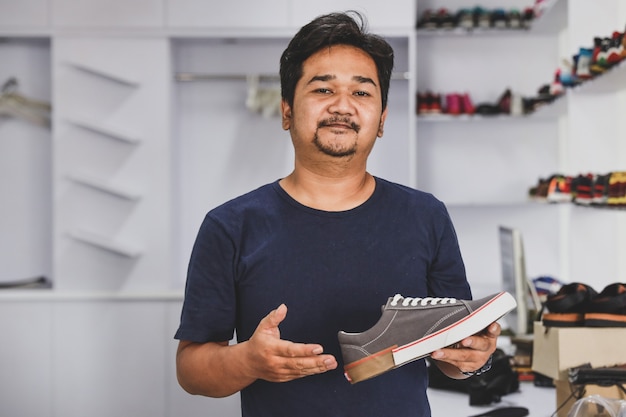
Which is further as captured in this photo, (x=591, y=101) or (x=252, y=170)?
(x=252, y=170)

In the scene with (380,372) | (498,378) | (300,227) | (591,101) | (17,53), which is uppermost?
(17,53)

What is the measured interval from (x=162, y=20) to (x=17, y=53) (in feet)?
3.05

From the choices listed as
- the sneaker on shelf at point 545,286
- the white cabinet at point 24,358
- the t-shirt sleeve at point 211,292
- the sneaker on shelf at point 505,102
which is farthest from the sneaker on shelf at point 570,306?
the white cabinet at point 24,358

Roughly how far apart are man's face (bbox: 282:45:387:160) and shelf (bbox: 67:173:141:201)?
113 inches

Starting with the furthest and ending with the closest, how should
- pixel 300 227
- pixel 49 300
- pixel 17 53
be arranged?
pixel 17 53, pixel 49 300, pixel 300 227

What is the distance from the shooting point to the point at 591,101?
3611 millimetres

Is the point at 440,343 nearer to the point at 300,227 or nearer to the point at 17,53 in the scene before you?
the point at 300,227

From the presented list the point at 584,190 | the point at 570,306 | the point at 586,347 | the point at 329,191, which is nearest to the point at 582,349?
the point at 586,347

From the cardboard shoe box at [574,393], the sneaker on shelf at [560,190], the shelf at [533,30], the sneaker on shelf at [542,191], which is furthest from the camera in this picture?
the shelf at [533,30]

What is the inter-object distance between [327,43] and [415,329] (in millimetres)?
575

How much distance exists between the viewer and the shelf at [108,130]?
4.32 metres

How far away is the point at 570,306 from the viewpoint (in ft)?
7.07

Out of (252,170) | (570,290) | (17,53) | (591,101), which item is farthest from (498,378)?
(17,53)

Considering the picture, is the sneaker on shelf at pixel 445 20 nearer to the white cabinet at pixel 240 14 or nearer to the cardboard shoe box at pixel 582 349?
the white cabinet at pixel 240 14
